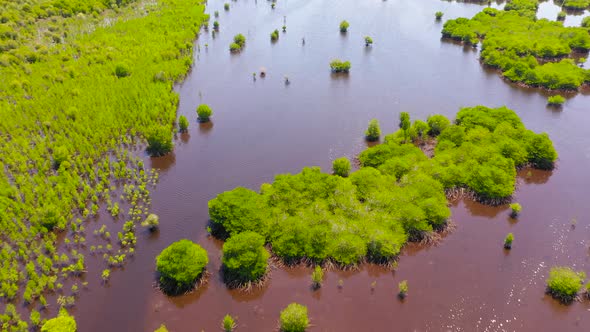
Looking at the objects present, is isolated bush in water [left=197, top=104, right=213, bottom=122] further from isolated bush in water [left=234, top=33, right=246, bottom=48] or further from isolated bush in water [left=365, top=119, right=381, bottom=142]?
isolated bush in water [left=234, top=33, right=246, bottom=48]

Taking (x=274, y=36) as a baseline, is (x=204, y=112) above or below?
below

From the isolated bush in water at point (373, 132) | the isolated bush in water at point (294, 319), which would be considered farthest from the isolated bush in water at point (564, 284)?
the isolated bush in water at point (373, 132)

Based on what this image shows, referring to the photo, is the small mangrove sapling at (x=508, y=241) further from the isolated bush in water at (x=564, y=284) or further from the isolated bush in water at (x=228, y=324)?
the isolated bush in water at (x=228, y=324)

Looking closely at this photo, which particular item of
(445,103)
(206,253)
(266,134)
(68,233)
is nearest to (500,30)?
(445,103)

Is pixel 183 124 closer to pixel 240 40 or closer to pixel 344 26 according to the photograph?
pixel 240 40

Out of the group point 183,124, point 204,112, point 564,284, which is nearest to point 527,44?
point 564,284

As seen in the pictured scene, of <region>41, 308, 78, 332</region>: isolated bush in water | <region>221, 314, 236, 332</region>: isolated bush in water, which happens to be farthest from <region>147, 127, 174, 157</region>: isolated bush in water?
<region>221, 314, 236, 332</region>: isolated bush in water

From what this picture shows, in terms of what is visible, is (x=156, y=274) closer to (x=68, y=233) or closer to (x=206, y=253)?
(x=206, y=253)

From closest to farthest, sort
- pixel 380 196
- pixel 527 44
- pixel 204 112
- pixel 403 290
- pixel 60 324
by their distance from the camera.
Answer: pixel 60 324
pixel 403 290
pixel 380 196
pixel 204 112
pixel 527 44
